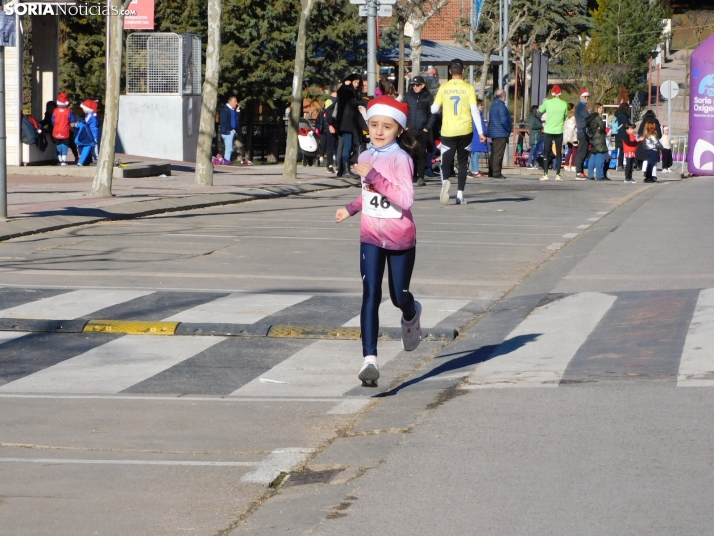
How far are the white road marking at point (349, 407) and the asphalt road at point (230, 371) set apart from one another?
0.03 m

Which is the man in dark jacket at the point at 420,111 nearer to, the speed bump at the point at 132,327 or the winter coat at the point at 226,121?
the speed bump at the point at 132,327

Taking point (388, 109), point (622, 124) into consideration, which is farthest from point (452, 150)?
point (622, 124)

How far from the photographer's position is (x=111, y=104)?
19000mm

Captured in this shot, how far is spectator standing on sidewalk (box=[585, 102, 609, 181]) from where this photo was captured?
91.5 ft

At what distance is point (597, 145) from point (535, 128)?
21.4 feet

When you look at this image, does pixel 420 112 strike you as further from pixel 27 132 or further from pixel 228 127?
pixel 228 127

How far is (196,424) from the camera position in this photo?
21.5 ft

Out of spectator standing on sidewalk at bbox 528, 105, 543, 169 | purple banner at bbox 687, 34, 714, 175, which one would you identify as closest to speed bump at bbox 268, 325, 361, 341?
purple banner at bbox 687, 34, 714, 175

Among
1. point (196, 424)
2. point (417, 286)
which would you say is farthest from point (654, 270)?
point (196, 424)

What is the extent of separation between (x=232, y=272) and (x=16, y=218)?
4.71 metres

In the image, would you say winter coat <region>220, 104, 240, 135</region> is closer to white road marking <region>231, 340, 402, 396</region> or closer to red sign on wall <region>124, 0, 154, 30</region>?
red sign on wall <region>124, 0, 154, 30</region>

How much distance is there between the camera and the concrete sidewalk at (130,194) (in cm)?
1616

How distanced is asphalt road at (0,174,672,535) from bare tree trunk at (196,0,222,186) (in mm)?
6611

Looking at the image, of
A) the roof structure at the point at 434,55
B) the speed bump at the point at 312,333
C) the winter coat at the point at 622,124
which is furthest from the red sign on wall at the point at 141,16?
the speed bump at the point at 312,333
